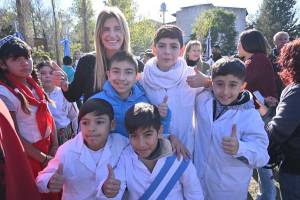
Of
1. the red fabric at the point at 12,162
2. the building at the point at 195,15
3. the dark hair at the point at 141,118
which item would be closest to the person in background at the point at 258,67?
the dark hair at the point at 141,118

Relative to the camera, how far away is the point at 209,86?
113 inches

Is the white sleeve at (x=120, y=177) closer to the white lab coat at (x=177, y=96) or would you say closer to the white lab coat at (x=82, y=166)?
the white lab coat at (x=82, y=166)

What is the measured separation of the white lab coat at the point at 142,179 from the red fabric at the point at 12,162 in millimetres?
655

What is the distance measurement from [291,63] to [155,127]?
126 centimetres

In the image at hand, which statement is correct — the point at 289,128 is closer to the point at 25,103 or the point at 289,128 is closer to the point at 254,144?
the point at 254,144

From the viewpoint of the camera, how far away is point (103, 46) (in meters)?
3.15

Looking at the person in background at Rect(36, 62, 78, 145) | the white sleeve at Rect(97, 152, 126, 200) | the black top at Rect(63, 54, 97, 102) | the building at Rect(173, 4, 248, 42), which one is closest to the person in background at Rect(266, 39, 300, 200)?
the white sleeve at Rect(97, 152, 126, 200)

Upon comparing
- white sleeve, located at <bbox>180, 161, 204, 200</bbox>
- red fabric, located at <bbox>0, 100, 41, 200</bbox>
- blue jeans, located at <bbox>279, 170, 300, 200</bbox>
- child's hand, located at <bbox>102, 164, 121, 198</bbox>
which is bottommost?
blue jeans, located at <bbox>279, 170, 300, 200</bbox>

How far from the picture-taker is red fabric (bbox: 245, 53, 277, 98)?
15.5ft

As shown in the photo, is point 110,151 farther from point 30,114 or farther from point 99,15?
point 99,15

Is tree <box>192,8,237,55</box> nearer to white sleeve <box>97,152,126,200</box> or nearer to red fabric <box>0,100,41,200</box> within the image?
white sleeve <box>97,152,126,200</box>

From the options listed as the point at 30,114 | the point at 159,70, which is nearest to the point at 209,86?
the point at 159,70

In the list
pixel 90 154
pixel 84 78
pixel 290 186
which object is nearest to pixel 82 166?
pixel 90 154

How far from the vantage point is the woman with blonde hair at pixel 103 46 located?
3.08 metres
